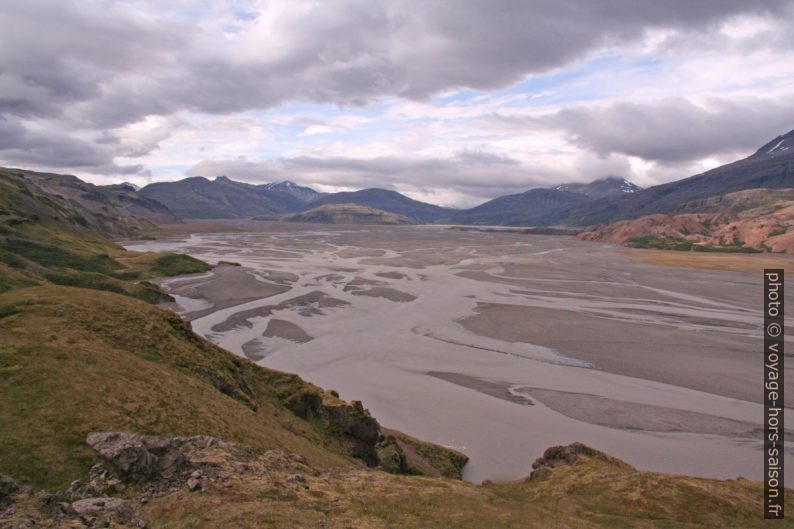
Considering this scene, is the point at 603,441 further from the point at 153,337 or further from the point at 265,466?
the point at 153,337

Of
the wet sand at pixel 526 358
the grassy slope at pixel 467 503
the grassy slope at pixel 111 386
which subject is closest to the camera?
the grassy slope at pixel 467 503

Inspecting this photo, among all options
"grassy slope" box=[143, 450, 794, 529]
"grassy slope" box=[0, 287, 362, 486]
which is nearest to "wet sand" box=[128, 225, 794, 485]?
"grassy slope" box=[143, 450, 794, 529]

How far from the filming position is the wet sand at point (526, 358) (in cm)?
3216

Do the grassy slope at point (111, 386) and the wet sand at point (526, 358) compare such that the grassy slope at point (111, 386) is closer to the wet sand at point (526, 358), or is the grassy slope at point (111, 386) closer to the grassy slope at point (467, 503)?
the grassy slope at point (467, 503)

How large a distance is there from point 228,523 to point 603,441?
26.8 meters

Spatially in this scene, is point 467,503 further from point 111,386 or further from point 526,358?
point 526,358

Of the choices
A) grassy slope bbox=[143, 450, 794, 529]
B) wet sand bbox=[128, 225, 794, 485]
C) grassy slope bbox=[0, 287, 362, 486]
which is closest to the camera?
grassy slope bbox=[143, 450, 794, 529]

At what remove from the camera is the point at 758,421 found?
112ft

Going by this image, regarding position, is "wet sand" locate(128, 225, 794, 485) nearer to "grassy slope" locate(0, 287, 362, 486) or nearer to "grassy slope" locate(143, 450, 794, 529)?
"grassy slope" locate(143, 450, 794, 529)

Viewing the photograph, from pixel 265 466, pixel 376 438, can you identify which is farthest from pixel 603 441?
pixel 265 466

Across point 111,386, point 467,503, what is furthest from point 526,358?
point 111,386

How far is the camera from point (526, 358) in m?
47.9

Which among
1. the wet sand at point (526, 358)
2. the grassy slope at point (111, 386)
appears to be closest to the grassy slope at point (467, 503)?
the grassy slope at point (111, 386)

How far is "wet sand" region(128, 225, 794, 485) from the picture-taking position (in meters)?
32.2
